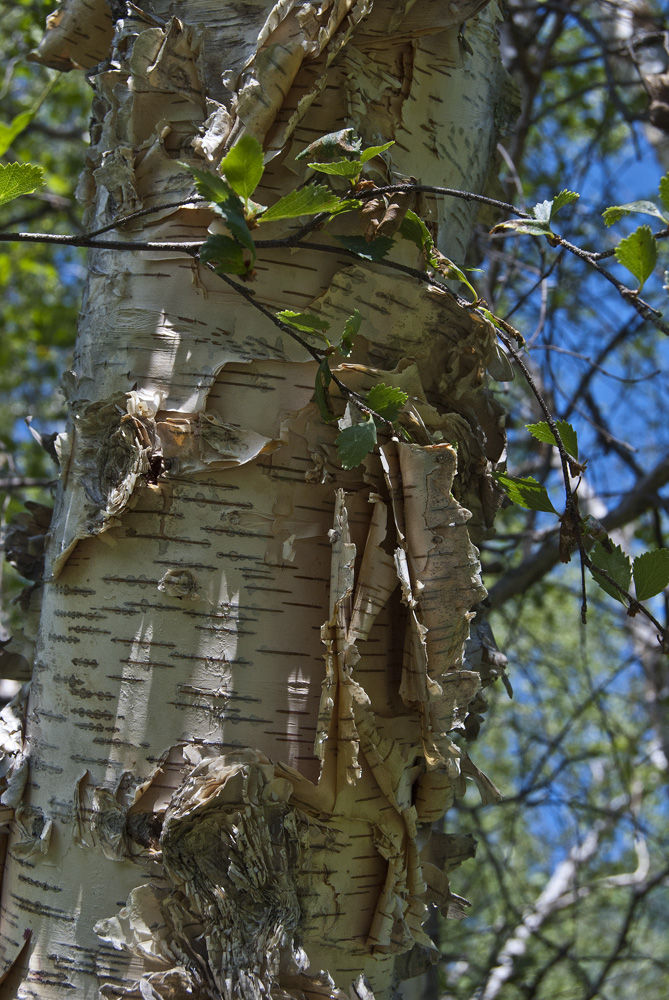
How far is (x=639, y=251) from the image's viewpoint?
75 cm

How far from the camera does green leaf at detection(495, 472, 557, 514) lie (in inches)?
37.6

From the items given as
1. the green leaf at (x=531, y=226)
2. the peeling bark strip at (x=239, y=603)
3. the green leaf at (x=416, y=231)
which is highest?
the green leaf at (x=416, y=231)

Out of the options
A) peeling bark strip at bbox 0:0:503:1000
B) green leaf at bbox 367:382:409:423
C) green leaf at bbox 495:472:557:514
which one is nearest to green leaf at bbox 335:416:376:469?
green leaf at bbox 367:382:409:423

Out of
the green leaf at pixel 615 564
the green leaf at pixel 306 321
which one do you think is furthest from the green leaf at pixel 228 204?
the green leaf at pixel 615 564

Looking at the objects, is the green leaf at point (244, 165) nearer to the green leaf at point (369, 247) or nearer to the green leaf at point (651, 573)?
the green leaf at point (369, 247)

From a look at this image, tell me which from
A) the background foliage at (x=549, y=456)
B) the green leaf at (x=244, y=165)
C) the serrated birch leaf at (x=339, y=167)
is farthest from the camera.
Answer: the background foliage at (x=549, y=456)

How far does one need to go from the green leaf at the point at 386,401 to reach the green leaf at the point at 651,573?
32cm

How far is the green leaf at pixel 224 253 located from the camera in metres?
0.68

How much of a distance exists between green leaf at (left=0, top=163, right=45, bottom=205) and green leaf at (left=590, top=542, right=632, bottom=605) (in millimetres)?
714

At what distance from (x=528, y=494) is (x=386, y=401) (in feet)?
0.86

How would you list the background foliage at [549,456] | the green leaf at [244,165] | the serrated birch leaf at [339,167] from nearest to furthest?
the green leaf at [244,165]
the serrated birch leaf at [339,167]
the background foliage at [549,456]

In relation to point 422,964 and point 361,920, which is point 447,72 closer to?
point 361,920

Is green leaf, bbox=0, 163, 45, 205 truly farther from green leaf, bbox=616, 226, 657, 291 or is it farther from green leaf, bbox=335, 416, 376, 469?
green leaf, bbox=616, 226, 657, 291

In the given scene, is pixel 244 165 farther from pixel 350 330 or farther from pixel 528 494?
pixel 528 494
